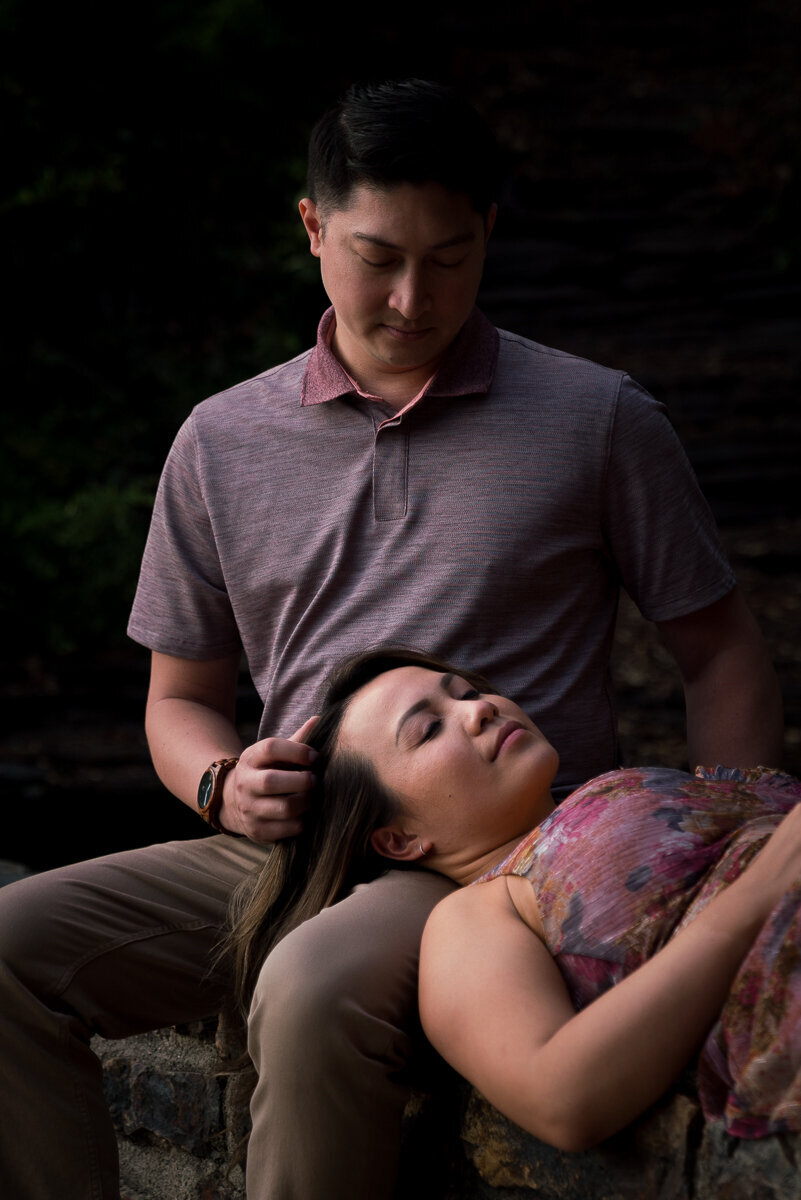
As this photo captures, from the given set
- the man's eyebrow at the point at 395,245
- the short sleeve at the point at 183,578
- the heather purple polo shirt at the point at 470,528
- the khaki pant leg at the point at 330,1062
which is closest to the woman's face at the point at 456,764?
the khaki pant leg at the point at 330,1062

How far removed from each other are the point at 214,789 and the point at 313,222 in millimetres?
1049

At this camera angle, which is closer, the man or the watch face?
the man

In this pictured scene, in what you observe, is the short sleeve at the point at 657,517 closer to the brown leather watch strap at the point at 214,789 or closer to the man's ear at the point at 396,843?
the man's ear at the point at 396,843

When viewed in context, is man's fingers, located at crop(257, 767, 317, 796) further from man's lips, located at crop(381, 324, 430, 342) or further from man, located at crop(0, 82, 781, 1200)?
man's lips, located at crop(381, 324, 430, 342)

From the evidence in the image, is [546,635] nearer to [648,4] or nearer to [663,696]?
[663,696]

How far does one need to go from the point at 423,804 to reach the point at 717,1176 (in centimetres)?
66

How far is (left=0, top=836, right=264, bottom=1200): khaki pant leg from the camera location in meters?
1.93

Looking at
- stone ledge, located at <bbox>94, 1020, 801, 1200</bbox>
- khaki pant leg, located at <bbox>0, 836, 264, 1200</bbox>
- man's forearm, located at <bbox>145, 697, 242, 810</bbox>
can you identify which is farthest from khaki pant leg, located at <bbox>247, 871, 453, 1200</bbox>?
man's forearm, located at <bbox>145, 697, 242, 810</bbox>

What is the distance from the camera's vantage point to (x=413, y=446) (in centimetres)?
241

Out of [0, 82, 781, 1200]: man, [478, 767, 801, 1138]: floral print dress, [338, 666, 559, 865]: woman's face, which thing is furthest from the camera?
[0, 82, 781, 1200]: man

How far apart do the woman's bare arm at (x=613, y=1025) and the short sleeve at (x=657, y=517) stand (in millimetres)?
940

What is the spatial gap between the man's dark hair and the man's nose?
148 mm

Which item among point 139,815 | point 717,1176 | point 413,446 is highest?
point 413,446

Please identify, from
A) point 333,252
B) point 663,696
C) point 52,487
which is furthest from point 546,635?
point 52,487
